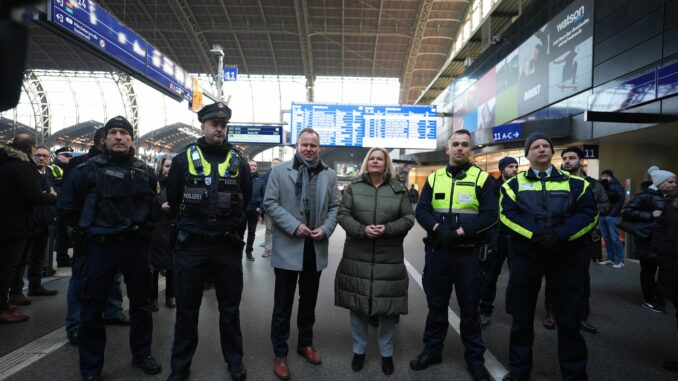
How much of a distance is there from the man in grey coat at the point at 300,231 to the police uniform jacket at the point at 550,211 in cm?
139

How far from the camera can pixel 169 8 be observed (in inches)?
838

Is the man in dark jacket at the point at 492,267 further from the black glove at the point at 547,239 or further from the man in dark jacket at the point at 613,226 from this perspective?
the man in dark jacket at the point at 613,226

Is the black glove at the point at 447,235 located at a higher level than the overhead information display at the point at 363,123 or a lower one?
lower

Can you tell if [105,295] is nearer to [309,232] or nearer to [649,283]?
[309,232]

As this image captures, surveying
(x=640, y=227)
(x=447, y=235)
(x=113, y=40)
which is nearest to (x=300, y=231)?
(x=447, y=235)

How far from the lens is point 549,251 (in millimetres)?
2795

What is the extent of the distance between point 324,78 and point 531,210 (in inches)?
1138

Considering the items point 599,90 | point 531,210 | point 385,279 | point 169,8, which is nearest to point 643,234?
point 531,210

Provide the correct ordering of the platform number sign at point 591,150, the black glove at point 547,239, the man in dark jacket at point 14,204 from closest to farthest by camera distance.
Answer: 1. the black glove at point 547,239
2. the man in dark jacket at point 14,204
3. the platform number sign at point 591,150

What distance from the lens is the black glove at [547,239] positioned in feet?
8.79

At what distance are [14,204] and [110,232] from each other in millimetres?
1876

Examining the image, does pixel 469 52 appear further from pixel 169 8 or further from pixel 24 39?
pixel 24 39

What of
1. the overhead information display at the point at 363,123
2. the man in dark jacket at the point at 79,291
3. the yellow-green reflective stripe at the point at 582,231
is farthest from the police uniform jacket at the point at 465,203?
the overhead information display at the point at 363,123

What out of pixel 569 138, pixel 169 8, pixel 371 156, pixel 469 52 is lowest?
pixel 371 156
